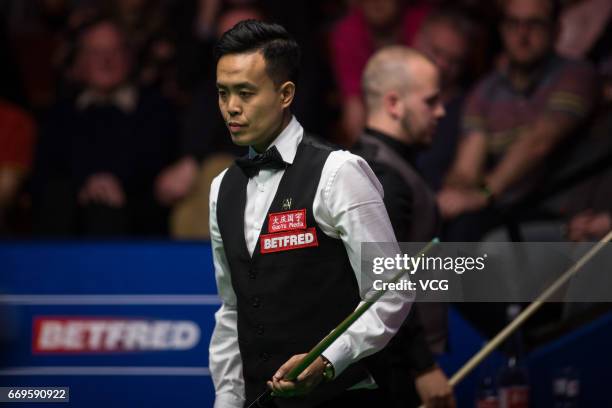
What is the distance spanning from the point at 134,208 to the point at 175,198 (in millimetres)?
Result: 223

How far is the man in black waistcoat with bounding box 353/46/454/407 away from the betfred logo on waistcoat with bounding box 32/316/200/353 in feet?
4.40

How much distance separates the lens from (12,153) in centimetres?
552

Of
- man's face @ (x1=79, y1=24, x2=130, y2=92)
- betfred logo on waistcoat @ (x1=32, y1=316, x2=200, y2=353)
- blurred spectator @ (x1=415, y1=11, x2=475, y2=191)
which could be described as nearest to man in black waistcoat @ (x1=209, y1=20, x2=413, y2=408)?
betfred logo on waistcoat @ (x1=32, y1=316, x2=200, y2=353)

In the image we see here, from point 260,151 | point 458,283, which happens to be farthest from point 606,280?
point 260,151

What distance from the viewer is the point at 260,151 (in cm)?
254

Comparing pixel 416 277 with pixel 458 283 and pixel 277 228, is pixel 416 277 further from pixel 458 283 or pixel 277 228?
pixel 277 228

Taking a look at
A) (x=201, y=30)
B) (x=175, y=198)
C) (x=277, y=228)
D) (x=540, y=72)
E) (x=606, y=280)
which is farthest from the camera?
(x=201, y=30)

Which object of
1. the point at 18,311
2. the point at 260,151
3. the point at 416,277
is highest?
the point at 18,311

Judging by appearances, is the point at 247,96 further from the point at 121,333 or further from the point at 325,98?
the point at 325,98

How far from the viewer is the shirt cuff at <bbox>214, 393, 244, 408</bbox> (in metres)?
2.54

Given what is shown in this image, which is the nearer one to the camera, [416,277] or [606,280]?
[416,277]

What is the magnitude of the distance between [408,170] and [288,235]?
101 centimetres

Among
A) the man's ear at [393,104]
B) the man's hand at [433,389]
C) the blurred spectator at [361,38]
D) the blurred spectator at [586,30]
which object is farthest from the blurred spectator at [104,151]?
the man's hand at [433,389]

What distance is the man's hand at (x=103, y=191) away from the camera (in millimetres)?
5234
